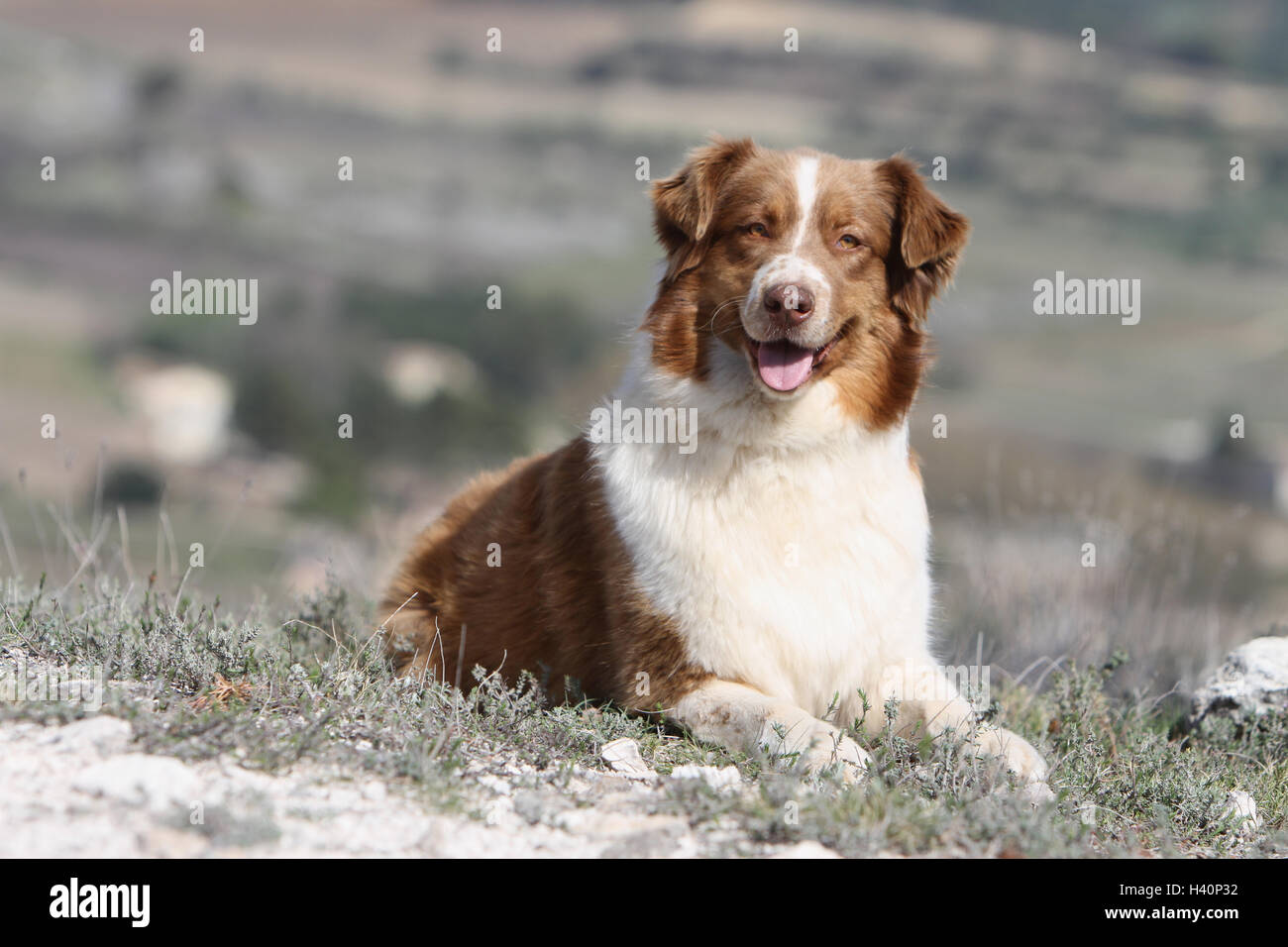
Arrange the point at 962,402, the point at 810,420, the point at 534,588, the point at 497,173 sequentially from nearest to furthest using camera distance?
1. the point at 810,420
2. the point at 534,588
3. the point at 962,402
4. the point at 497,173

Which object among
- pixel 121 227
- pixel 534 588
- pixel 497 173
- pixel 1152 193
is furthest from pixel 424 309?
pixel 534 588

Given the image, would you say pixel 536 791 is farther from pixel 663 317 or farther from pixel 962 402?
pixel 962 402

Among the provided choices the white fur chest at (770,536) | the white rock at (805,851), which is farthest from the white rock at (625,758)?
the white rock at (805,851)

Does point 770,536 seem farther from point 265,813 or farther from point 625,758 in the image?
point 265,813

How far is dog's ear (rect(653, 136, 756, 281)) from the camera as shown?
15.5ft

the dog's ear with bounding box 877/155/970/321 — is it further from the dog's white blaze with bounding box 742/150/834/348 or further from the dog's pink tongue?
the dog's pink tongue

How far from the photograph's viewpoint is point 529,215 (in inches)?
2670

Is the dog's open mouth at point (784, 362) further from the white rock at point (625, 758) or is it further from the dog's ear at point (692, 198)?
the white rock at point (625, 758)

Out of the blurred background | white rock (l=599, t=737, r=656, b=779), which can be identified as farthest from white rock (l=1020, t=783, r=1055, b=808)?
the blurred background

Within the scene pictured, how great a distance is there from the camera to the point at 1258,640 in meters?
5.63

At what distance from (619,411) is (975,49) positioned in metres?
80.9

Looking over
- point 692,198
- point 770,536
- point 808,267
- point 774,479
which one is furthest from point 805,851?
point 692,198

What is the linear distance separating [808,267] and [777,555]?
3.51 feet

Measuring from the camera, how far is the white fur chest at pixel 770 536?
4457 millimetres
